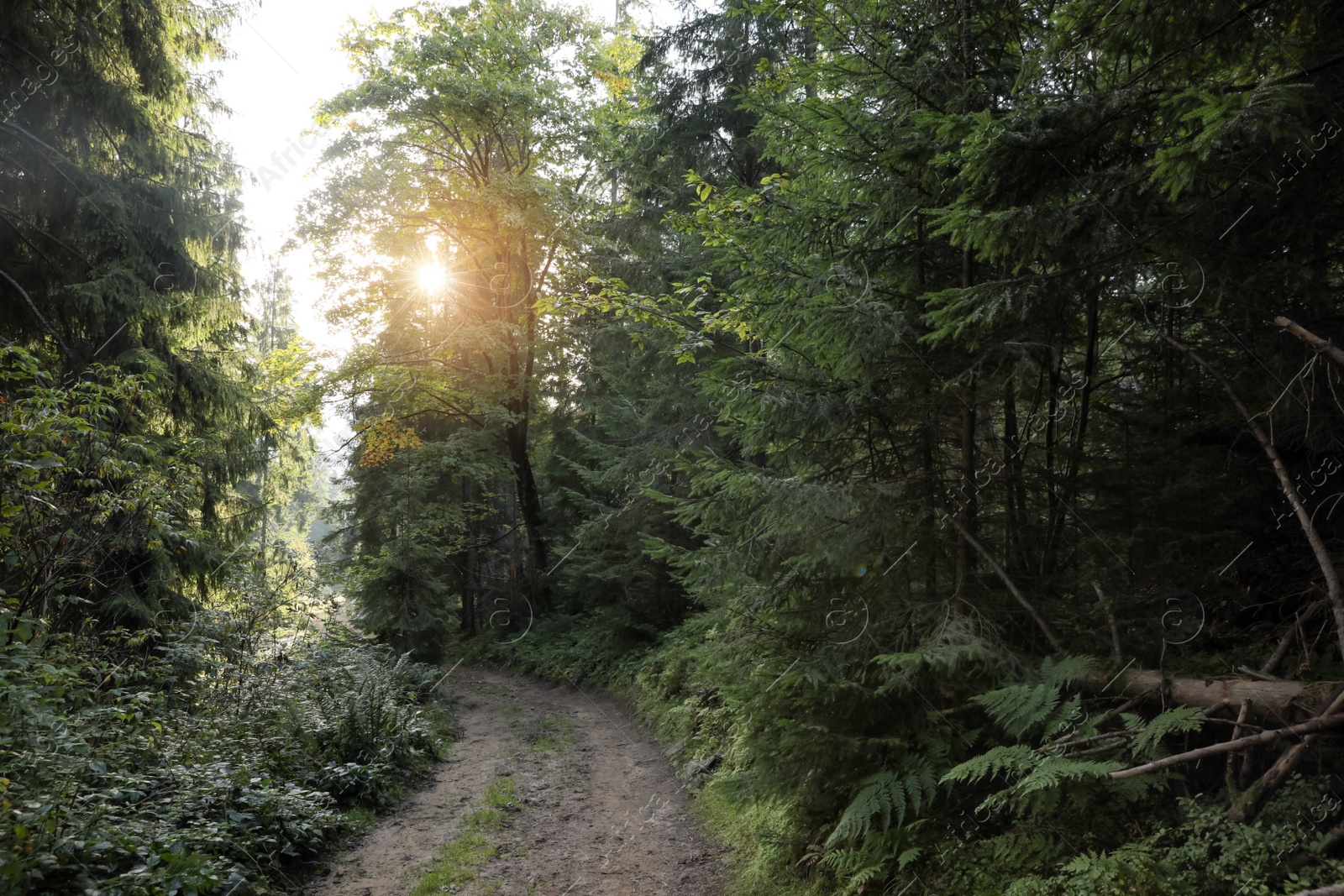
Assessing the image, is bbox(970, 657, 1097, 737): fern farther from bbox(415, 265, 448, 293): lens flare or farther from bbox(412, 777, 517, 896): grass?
bbox(415, 265, 448, 293): lens flare

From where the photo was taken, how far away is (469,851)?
7129 mm

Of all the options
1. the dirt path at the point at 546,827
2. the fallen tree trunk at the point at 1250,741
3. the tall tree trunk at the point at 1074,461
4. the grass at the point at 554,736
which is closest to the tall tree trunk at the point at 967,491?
the tall tree trunk at the point at 1074,461

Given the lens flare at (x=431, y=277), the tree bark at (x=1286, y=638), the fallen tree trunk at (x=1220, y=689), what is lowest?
the fallen tree trunk at (x=1220, y=689)

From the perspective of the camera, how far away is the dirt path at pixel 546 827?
644cm

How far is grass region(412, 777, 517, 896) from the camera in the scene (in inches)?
249

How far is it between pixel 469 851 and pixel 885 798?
15.8 ft

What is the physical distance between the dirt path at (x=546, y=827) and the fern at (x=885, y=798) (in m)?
2.62

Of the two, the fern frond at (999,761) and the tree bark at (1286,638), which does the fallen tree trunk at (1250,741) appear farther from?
the tree bark at (1286,638)

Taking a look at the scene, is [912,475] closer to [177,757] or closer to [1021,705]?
[1021,705]

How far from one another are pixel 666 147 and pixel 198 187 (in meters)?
7.68

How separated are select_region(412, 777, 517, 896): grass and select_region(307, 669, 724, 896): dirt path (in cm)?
2

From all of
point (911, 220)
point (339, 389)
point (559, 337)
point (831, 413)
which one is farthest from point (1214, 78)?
point (559, 337)

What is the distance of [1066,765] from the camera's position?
3.36m

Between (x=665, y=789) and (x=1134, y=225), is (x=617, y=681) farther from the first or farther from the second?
(x=1134, y=225)
